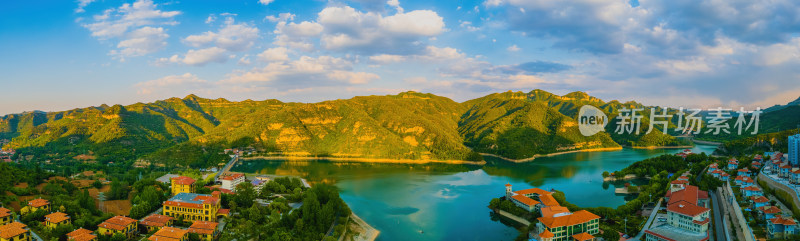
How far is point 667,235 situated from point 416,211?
14.3m

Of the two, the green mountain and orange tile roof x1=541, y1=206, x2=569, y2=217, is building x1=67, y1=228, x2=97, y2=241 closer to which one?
orange tile roof x1=541, y1=206, x2=569, y2=217

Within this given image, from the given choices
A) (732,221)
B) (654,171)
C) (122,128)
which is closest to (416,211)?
(732,221)

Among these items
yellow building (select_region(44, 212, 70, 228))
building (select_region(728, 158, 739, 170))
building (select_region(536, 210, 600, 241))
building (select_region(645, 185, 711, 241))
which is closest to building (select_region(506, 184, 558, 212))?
building (select_region(536, 210, 600, 241))

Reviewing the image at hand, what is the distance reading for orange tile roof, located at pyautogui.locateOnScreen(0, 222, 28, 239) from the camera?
52.5ft

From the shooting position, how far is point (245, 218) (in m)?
21.8

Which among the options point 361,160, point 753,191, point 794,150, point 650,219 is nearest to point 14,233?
point 650,219

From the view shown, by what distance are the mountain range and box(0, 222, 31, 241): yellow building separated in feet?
113

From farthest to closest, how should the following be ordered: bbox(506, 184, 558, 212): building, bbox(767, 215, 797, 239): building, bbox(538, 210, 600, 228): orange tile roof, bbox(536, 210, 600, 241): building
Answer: bbox(506, 184, 558, 212): building
bbox(538, 210, 600, 228): orange tile roof
bbox(536, 210, 600, 241): building
bbox(767, 215, 797, 239): building

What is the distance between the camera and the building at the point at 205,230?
18547 mm

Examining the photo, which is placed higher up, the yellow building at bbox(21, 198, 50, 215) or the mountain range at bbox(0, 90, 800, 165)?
the mountain range at bbox(0, 90, 800, 165)

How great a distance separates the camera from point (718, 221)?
22156 mm

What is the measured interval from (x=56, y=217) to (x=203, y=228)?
6.60m

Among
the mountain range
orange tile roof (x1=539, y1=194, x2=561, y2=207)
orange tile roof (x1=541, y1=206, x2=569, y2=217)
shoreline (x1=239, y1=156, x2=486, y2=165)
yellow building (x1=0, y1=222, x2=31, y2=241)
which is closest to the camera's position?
yellow building (x1=0, y1=222, x2=31, y2=241)

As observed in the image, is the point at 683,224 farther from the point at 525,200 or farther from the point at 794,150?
the point at 794,150
